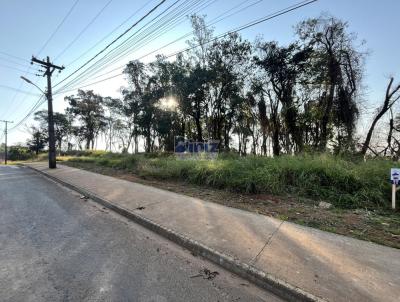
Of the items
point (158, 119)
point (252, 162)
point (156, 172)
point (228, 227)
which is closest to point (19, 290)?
point (228, 227)

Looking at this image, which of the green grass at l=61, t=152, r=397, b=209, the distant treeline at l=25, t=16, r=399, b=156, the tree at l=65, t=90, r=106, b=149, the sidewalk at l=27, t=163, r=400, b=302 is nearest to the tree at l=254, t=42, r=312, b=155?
the distant treeline at l=25, t=16, r=399, b=156

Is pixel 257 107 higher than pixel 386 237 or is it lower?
higher

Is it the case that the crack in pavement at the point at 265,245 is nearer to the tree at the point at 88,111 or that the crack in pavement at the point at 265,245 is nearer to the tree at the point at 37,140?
the tree at the point at 88,111

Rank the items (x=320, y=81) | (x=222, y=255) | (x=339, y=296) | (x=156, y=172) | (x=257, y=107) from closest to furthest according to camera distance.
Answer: (x=339, y=296) → (x=222, y=255) → (x=156, y=172) → (x=320, y=81) → (x=257, y=107)

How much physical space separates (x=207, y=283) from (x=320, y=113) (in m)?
21.4

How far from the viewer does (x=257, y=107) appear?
26656mm

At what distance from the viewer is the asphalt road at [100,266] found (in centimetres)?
263

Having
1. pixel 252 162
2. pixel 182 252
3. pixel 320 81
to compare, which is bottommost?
pixel 182 252

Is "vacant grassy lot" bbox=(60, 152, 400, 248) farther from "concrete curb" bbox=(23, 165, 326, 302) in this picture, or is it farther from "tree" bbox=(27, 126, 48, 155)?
"tree" bbox=(27, 126, 48, 155)

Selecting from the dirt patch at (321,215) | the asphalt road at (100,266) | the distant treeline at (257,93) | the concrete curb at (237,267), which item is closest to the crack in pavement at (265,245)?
the concrete curb at (237,267)

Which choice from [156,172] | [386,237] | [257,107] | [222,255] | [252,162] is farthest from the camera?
[257,107]

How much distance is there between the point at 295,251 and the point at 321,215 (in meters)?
2.10

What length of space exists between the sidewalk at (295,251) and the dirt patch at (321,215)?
1.32 feet

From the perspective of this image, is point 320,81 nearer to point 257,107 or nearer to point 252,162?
point 257,107
